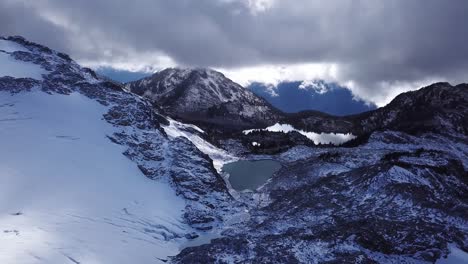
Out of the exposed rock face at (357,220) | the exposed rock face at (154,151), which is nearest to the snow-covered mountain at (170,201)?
the exposed rock face at (357,220)

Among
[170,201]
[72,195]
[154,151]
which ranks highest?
[154,151]

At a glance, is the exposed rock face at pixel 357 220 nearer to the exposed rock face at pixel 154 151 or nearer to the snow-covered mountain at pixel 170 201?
the snow-covered mountain at pixel 170 201

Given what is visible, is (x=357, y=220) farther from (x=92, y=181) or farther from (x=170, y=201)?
(x=92, y=181)

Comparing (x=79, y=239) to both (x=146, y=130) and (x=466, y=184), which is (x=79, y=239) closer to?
(x=146, y=130)

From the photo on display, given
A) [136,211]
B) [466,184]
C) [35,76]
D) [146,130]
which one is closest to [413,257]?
[466,184]

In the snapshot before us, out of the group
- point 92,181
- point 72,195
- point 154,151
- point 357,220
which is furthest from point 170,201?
point 357,220

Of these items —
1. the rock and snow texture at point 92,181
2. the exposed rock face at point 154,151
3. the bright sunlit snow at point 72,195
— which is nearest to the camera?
the bright sunlit snow at point 72,195
